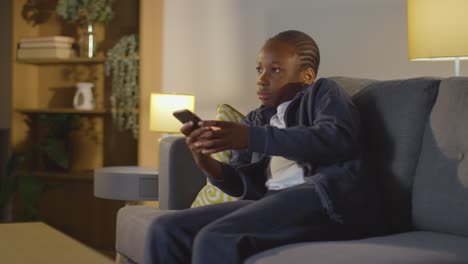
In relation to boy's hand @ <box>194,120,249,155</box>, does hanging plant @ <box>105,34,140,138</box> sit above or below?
above

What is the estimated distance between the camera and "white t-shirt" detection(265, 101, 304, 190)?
1.94 meters

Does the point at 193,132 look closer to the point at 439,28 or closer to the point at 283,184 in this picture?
the point at 283,184

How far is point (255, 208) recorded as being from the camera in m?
1.79

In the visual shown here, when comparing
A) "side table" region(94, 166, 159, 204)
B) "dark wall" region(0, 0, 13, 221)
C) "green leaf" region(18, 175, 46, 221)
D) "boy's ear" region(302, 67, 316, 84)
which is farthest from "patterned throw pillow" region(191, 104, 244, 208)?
"dark wall" region(0, 0, 13, 221)

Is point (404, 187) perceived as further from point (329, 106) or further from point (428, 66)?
point (428, 66)

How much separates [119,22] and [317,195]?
10.2 ft

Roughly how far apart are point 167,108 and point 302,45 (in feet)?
5.33

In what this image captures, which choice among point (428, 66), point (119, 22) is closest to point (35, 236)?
point (428, 66)

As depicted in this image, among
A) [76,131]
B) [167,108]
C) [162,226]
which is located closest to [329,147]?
[162,226]

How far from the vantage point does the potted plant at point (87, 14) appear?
4.52m

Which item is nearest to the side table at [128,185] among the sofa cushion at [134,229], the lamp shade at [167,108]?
the lamp shade at [167,108]

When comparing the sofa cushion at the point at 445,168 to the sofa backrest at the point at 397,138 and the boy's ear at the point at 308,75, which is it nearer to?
the sofa backrest at the point at 397,138

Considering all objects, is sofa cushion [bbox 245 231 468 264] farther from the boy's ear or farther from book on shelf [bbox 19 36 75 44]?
book on shelf [bbox 19 36 75 44]

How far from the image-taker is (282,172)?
1.99 meters
